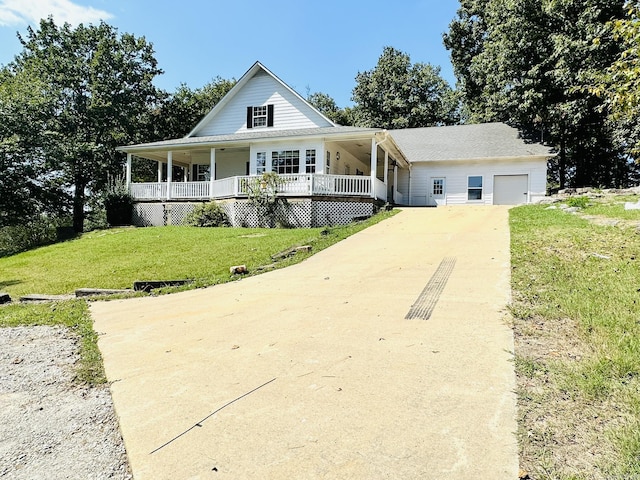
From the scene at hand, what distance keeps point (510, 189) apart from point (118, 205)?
20.5m

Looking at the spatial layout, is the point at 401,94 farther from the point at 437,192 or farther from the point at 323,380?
the point at 323,380

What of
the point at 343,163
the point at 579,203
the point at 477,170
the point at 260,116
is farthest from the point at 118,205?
the point at 579,203

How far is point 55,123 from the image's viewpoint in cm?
2336

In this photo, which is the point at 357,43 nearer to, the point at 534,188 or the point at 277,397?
the point at 534,188

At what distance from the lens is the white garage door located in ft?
70.0

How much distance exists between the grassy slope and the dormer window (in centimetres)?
1619

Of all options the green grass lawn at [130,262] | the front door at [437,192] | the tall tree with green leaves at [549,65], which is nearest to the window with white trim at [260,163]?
the green grass lawn at [130,262]

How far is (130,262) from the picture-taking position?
10.6 metres

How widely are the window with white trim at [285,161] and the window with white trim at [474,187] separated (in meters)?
10.2

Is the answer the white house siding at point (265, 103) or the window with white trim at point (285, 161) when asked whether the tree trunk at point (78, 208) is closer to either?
the white house siding at point (265, 103)

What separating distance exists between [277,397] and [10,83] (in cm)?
2839

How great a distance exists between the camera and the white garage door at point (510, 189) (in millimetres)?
21328

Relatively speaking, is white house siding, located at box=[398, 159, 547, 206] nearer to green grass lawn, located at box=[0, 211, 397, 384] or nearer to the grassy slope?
green grass lawn, located at box=[0, 211, 397, 384]

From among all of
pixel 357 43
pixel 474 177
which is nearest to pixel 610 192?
pixel 474 177
